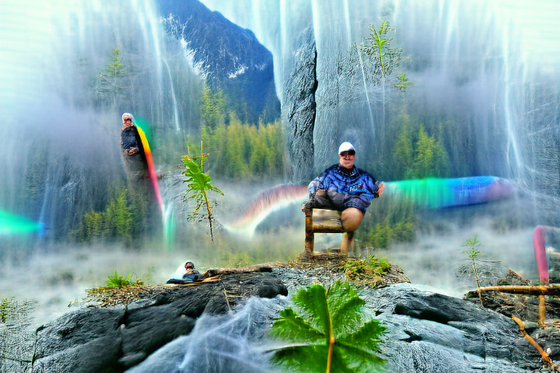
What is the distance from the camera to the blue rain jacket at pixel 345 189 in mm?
3650

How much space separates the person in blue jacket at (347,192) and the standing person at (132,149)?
5.80 ft

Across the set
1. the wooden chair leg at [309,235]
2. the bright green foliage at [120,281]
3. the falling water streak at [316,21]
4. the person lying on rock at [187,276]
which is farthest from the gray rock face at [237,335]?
the falling water streak at [316,21]

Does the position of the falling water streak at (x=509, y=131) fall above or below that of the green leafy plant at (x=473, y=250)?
above

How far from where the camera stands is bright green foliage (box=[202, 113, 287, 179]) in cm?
400

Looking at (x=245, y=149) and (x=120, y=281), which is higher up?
(x=245, y=149)

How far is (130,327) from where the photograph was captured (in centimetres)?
227

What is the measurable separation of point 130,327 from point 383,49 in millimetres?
3364

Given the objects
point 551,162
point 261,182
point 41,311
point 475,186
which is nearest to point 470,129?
point 475,186

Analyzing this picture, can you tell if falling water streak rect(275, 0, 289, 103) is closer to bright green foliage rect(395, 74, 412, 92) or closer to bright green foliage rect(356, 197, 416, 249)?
bright green foliage rect(395, 74, 412, 92)

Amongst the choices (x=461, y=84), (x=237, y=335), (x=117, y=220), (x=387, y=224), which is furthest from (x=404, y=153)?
(x=117, y=220)

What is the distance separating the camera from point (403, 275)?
3430 mm

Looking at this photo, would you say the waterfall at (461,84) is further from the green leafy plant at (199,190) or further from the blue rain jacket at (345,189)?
the green leafy plant at (199,190)

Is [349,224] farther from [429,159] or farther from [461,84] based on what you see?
[461,84]

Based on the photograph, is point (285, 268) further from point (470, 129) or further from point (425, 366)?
point (470, 129)
